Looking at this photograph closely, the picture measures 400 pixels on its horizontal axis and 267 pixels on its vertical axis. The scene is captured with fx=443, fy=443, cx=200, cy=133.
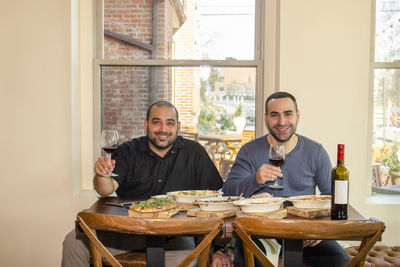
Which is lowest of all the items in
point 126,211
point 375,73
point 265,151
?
point 126,211

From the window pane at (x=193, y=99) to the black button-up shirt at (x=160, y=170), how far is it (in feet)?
2.24

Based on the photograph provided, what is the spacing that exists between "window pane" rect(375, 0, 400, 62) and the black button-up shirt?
5.44 feet

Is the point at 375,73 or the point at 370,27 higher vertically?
the point at 370,27

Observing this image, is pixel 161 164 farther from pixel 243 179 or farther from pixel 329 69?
pixel 329 69

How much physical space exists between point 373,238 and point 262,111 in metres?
2.04

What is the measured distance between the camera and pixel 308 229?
1538mm

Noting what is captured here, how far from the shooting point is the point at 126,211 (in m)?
2.15

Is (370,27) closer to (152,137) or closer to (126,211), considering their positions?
(152,137)

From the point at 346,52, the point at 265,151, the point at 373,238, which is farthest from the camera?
the point at 346,52

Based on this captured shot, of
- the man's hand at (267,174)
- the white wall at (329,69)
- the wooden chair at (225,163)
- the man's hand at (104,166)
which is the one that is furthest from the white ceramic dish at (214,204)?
the wooden chair at (225,163)

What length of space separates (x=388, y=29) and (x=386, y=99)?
54 centimetres

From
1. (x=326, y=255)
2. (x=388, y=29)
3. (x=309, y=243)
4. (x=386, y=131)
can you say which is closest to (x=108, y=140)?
(x=309, y=243)

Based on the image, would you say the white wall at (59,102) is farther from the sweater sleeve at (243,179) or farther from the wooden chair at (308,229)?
the wooden chair at (308,229)

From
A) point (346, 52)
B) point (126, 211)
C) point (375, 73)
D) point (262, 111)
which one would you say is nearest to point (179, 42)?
point (262, 111)
